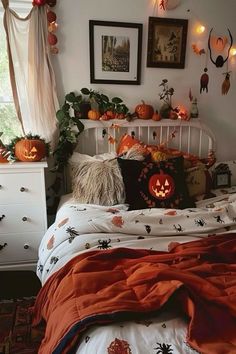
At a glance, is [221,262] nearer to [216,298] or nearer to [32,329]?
[216,298]

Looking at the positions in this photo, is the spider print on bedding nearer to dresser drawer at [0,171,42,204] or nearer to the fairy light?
dresser drawer at [0,171,42,204]

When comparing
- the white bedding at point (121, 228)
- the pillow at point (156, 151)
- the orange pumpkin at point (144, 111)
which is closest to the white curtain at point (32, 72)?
the pillow at point (156, 151)

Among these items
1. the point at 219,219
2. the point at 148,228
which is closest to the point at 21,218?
the point at 148,228

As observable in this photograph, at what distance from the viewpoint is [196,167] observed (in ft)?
7.77

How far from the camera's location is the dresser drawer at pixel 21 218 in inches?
85.5

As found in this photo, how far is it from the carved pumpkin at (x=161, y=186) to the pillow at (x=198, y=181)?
0.24 metres

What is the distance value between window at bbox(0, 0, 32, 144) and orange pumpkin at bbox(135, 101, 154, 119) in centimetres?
99

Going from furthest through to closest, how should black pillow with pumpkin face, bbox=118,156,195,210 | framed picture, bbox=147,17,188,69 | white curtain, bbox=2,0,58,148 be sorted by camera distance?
framed picture, bbox=147,17,188,69
white curtain, bbox=2,0,58,148
black pillow with pumpkin face, bbox=118,156,195,210

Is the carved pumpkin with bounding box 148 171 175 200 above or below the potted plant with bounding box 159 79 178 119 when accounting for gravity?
below

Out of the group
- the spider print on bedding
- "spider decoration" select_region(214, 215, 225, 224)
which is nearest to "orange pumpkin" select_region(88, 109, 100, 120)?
"spider decoration" select_region(214, 215, 225, 224)

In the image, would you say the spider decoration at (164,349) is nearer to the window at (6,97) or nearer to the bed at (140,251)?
the bed at (140,251)

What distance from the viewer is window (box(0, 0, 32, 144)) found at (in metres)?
2.35

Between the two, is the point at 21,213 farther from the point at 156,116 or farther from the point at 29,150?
the point at 156,116

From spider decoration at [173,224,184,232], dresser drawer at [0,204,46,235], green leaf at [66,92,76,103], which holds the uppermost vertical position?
green leaf at [66,92,76,103]
